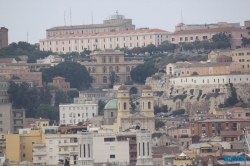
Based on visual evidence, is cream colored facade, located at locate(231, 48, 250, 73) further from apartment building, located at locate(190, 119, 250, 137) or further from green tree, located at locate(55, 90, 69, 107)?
apartment building, located at locate(190, 119, 250, 137)

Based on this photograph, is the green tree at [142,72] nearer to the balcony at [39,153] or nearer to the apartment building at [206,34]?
the apartment building at [206,34]

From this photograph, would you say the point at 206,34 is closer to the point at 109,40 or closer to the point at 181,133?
the point at 109,40

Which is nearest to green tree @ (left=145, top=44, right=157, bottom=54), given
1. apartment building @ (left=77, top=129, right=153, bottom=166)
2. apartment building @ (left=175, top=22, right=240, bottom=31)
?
apartment building @ (left=175, top=22, right=240, bottom=31)

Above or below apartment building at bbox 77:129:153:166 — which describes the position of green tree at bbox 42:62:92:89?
above

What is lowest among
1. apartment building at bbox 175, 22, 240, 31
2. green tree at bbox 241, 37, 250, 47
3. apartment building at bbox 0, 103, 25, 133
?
apartment building at bbox 0, 103, 25, 133

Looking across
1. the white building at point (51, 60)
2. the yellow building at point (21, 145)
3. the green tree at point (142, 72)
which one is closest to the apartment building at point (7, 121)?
the yellow building at point (21, 145)

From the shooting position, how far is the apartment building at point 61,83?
538ft

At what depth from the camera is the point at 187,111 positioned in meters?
149

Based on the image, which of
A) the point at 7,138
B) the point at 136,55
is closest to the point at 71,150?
the point at 7,138

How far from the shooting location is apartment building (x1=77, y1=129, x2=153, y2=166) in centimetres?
9057

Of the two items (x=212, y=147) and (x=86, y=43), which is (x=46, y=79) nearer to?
(x=86, y=43)

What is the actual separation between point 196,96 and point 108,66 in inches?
1189

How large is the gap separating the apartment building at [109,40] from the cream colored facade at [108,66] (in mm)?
10538

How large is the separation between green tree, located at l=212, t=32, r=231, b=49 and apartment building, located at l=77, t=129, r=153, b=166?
75.2 m
